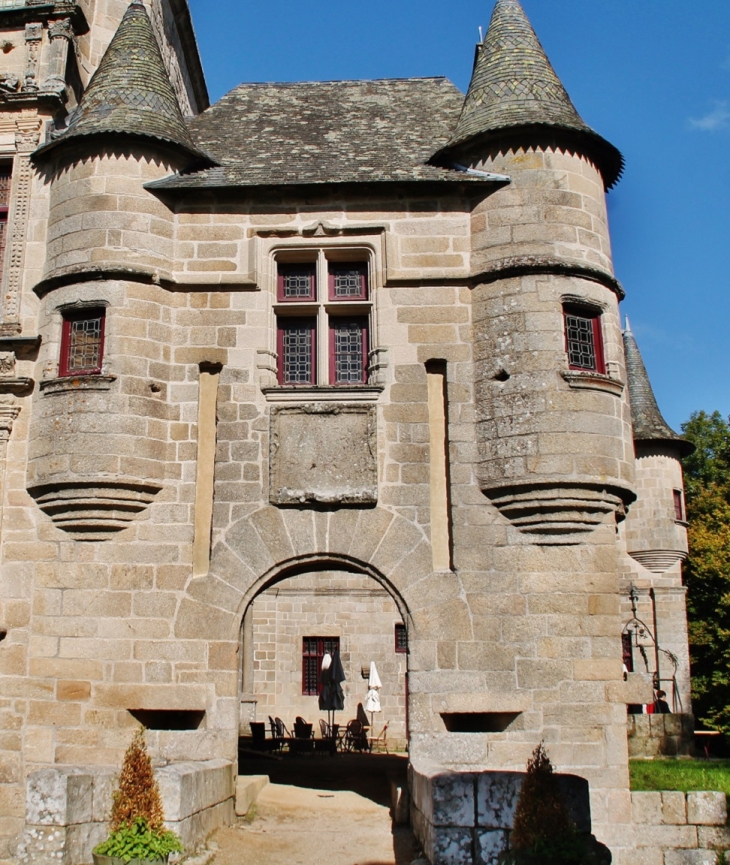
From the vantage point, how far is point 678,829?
9.01 metres

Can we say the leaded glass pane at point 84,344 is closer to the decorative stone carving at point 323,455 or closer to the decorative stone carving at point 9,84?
the decorative stone carving at point 323,455

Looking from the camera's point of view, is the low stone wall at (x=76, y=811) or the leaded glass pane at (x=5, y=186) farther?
the leaded glass pane at (x=5, y=186)

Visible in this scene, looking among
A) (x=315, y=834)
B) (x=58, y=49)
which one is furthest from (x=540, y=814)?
(x=58, y=49)

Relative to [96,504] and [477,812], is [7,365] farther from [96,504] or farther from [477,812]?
[477,812]

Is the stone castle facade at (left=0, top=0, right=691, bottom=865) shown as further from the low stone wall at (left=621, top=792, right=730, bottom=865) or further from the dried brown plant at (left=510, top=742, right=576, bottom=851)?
the dried brown plant at (left=510, top=742, right=576, bottom=851)

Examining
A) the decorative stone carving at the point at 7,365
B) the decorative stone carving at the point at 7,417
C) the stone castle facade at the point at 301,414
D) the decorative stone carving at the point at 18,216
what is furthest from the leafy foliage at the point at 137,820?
the decorative stone carving at the point at 18,216

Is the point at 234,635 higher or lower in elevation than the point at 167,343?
lower

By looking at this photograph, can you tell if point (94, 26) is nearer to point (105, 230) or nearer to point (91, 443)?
point (105, 230)

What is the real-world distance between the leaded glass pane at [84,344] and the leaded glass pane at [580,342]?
17.5 ft

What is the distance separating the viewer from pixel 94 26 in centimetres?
1351

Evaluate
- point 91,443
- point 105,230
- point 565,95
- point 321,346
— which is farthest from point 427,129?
point 91,443

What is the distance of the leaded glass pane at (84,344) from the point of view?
10.8 metres

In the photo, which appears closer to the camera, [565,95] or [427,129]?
[565,95]

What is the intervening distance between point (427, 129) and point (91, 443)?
606 centimetres
